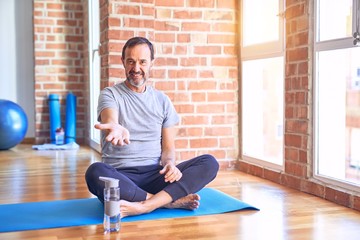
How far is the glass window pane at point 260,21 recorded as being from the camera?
397 cm

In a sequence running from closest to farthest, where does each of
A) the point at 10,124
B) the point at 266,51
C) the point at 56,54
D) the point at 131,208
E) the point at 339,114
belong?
the point at 131,208
the point at 339,114
the point at 266,51
the point at 10,124
the point at 56,54

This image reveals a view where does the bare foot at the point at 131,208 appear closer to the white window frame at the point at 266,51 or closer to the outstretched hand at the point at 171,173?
the outstretched hand at the point at 171,173

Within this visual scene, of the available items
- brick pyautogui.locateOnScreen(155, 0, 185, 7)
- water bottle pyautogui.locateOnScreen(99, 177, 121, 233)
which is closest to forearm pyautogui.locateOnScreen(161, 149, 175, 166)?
water bottle pyautogui.locateOnScreen(99, 177, 121, 233)

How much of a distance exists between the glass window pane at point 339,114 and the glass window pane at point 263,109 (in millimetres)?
550

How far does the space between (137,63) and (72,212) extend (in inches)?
36.1

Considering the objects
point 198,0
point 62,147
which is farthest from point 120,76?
point 62,147

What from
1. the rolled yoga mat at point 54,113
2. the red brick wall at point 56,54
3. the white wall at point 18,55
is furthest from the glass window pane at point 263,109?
the white wall at point 18,55

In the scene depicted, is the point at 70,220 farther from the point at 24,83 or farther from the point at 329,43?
the point at 24,83

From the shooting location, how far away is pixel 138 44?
9.54 feet

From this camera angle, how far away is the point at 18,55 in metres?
6.81

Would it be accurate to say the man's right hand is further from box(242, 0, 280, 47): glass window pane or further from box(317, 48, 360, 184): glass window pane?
box(242, 0, 280, 47): glass window pane

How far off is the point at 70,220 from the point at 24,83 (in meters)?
4.46

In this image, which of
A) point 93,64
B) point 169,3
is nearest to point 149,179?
point 169,3

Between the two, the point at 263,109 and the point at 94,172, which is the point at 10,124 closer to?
the point at 263,109
